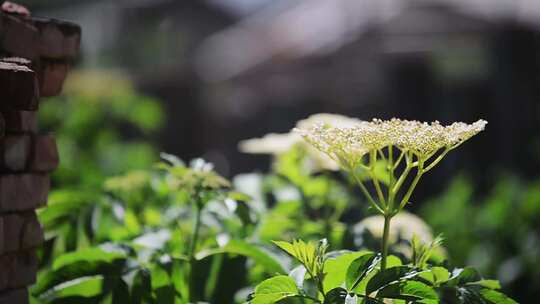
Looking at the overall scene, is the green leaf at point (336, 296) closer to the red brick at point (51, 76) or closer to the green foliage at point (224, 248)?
the green foliage at point (224, 248)

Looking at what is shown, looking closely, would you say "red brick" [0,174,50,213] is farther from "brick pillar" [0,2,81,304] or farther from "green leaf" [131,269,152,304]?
"green leaf" [131,269,152,304]

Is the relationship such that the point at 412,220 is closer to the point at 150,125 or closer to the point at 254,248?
the point at 254,248

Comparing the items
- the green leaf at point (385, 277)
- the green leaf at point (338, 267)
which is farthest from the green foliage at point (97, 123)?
the green leaf at point (385, 277)

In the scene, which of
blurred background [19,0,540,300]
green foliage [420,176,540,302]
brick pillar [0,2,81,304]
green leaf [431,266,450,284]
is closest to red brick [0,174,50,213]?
brick pillar [0,2,81,304]

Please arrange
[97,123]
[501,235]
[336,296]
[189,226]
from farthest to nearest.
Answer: [97,123], [501,235], [189,226], [336,296]

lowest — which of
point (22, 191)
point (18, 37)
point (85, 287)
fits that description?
point (85, 287)

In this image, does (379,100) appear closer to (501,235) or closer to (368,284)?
(501,235)

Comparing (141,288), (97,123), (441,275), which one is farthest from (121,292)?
(97,123)
